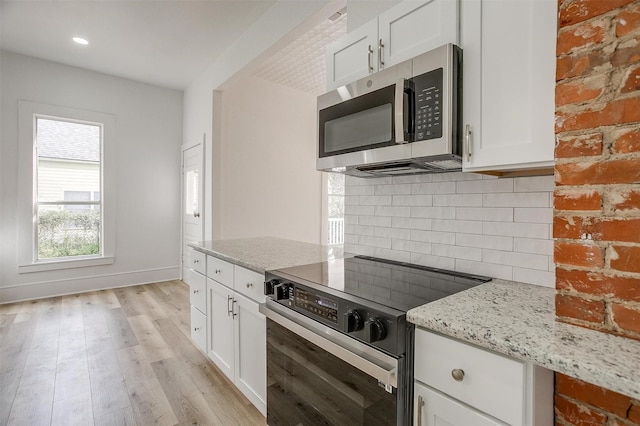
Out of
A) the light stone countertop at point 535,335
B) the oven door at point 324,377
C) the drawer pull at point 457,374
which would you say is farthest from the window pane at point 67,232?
the drawer pull at point 457,374

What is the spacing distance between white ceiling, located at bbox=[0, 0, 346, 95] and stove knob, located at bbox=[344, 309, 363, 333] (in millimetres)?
2675

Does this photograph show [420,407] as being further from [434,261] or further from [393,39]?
[393,39]

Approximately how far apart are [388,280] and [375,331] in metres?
0.41

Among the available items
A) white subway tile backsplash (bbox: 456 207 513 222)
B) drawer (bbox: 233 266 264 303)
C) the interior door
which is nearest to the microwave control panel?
white subway tile backsplash (bbox: 456 207 513 222)

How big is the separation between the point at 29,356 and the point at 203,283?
156 centimetres

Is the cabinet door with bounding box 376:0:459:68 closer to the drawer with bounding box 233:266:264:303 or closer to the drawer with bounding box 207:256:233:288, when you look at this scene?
the drawer with bounding box 233:266:264:303

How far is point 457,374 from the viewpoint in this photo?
88cm

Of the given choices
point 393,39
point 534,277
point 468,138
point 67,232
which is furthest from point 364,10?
point 67,232

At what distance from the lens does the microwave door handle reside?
4.31ft

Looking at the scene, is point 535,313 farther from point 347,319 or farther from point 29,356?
point 29,356

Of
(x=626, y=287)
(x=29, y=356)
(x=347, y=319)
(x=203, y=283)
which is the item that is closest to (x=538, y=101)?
(x=626, y=287)

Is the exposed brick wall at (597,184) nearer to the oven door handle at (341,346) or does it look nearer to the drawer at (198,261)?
the oven door handle at (341,346)

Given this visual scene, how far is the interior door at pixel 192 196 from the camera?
4.22 metres

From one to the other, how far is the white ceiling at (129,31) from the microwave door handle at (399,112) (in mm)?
2072
